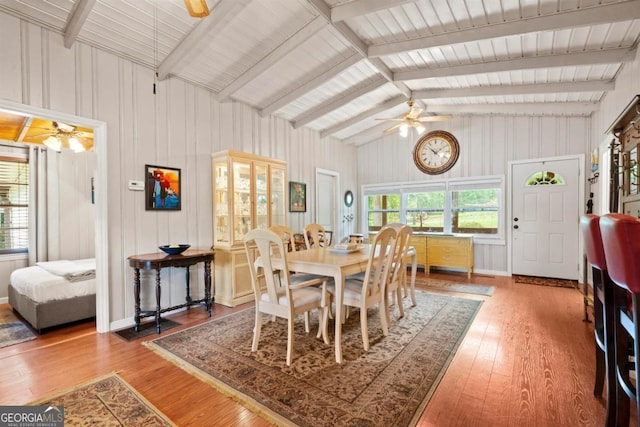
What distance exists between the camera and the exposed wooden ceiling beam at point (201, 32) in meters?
2.57

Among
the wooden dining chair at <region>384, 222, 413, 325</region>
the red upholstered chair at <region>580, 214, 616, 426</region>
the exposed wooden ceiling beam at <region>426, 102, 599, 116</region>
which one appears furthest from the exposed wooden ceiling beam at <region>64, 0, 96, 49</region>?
the exposed wooden ceiling beam at <region>426, 102, 599, 116</region>

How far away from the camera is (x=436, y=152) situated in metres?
6.20

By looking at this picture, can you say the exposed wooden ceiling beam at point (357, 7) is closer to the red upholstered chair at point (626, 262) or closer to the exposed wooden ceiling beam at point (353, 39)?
the exposed wooden ceiling beam at point (353, 39)

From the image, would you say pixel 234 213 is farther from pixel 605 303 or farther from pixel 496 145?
pixel 496 145

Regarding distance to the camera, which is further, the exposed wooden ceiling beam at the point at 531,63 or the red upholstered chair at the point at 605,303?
the exposed wooden ceiling beam at the point at 531,63

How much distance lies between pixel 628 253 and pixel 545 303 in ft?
11.5

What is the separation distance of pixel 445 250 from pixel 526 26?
150 inches

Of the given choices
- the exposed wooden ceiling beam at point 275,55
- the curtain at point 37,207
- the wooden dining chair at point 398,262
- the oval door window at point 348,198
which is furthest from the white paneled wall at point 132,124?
the oval door window at point 348,198

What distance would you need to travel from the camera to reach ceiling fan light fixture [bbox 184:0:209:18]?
1.83 metres

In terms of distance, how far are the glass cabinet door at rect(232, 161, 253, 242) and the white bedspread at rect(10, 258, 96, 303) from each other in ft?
5.55

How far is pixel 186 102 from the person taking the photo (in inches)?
151

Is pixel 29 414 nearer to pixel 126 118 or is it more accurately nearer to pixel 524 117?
pixel 126 118

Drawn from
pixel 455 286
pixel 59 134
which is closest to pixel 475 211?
pixel 455 286

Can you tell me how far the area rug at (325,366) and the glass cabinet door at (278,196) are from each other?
6.05 ft
